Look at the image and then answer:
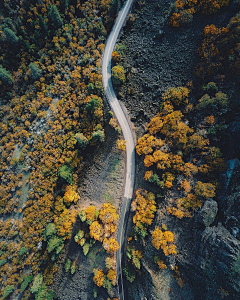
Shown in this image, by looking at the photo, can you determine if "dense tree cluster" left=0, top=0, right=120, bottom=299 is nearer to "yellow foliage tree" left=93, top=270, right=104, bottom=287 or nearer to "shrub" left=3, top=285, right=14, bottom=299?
"shrub" left=3, top=285, right=14, bottom=299

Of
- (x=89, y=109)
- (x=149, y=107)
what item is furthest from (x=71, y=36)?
(x=149, y=107)

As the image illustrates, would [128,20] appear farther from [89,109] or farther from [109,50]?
[89,109]

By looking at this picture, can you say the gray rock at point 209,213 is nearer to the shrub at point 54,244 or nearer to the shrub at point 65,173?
the shrub at point 65,173

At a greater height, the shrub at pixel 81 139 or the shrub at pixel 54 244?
the shrub at pixel 81 139

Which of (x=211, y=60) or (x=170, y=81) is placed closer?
(x=211, y=60)

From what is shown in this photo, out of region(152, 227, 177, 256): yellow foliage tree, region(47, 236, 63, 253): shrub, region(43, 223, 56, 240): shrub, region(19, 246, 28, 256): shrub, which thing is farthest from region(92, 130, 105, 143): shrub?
region(19, 246, 28, 256): shrub

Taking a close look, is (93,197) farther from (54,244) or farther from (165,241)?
(165,241)

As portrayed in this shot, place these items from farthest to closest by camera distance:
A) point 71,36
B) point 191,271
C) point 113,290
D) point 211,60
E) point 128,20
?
1. point 71,36
2. point 128,20
3. point 113,290
4. point 211,60
5. point 191,271

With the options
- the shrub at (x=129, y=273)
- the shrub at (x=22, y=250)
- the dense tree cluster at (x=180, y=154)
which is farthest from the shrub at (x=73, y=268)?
the dense tree cluster at (x=180, y=154)
